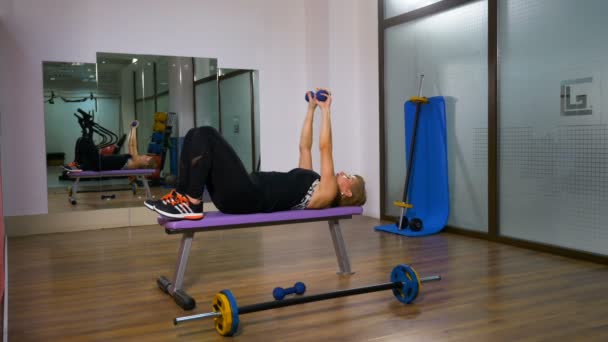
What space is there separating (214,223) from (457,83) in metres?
2.74

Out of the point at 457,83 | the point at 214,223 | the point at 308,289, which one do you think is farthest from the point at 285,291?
the point at 457,83

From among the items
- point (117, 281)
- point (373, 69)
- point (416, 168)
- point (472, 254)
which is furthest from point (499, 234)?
point (117, 281)

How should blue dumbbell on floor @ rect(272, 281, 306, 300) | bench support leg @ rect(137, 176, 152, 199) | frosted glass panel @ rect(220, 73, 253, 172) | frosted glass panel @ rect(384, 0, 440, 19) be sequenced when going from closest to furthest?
blue dumbbell on floor @ rect(272, 281, 306, 300) → frosted glass panel @ rect(384, 0, 440, 19) → bench support leg @ rect(137, 176, 152, 199) → frosted glass panel @ rect(220, 73, 253, 172)

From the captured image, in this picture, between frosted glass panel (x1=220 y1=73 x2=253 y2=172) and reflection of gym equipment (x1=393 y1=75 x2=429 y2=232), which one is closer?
reflection of gym equipment (x1=393 y1=75 x2=429 y2=232)

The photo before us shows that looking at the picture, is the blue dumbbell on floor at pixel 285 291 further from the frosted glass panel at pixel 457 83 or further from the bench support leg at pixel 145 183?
the bench support leg at pixel 145 183

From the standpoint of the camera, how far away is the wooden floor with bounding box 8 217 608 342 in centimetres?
232

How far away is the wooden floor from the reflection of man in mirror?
80 cm

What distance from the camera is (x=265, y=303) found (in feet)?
7.52

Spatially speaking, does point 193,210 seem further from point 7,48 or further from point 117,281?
point 7,48

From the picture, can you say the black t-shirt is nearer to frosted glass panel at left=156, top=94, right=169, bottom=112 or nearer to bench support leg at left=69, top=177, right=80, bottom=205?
frosted glass panel at left=156, top=94, right=169, bottom=112

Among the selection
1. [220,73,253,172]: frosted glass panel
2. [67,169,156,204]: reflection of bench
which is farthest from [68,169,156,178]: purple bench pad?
[220,73,253,172]: frosted glass panel

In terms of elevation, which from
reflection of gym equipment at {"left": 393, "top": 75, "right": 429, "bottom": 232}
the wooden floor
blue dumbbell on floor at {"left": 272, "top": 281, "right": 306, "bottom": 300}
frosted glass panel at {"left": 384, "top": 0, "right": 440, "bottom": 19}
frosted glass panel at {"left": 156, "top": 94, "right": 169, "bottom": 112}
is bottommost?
the wooden floor

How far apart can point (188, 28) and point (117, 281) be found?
3206mm

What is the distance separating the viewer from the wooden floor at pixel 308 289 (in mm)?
2322
